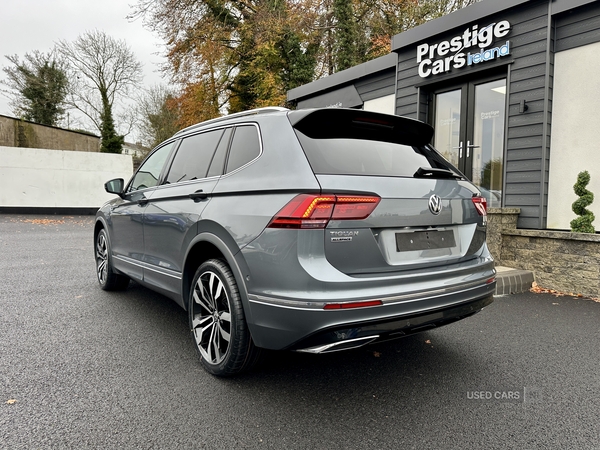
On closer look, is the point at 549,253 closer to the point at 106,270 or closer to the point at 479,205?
the point at 479,205

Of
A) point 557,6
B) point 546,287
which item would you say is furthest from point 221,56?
point 546,287

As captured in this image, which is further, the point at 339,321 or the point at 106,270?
the point at 106,270

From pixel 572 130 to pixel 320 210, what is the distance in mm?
5570

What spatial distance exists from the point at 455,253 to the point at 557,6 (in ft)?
17.8

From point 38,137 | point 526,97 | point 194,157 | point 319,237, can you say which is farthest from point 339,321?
point 38,137

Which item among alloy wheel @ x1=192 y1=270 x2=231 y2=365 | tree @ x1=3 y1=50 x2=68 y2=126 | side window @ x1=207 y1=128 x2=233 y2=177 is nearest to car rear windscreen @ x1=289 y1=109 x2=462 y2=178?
side window @ x1=207 y1=128 x2=233 y2=177

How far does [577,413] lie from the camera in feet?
7.95

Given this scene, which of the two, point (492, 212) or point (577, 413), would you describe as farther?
point (492, 212)

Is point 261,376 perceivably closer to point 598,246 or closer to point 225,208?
point 225,208

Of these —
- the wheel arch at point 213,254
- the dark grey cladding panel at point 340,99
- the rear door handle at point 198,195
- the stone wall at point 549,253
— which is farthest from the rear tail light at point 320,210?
the dark grey cladding panel at point 340,99

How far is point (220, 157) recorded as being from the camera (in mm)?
3098

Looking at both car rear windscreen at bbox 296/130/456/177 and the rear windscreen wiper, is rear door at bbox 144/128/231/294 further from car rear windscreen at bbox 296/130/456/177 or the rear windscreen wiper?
the rear windscreen wiper

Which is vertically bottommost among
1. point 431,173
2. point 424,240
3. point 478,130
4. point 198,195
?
point 424,240

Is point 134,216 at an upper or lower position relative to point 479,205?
lower
